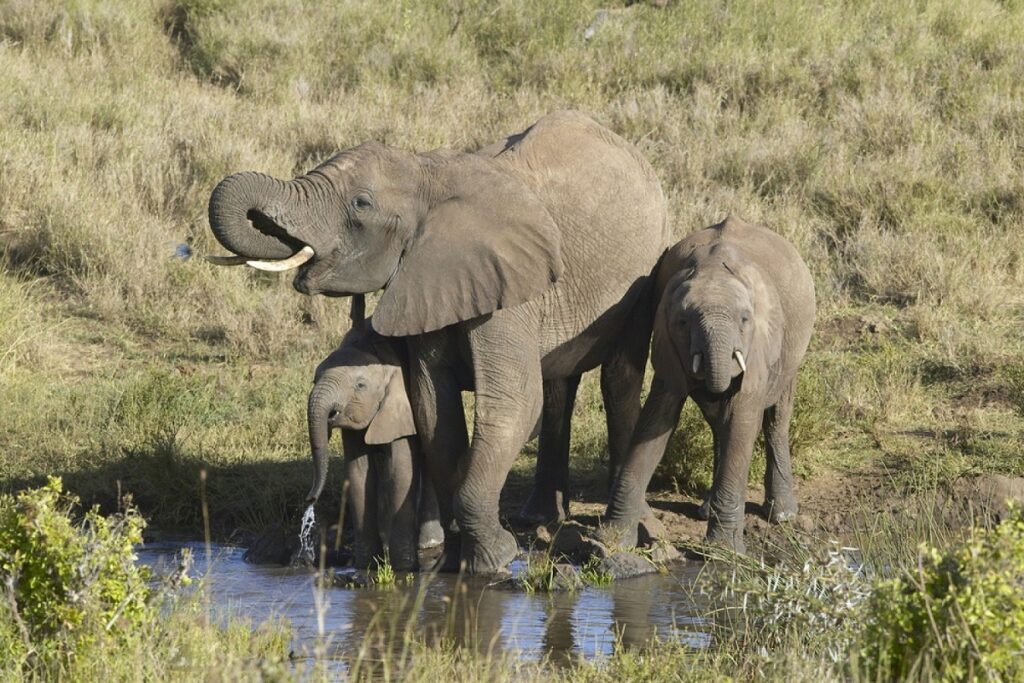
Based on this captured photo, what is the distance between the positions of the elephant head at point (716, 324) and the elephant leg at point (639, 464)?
18 centimetres

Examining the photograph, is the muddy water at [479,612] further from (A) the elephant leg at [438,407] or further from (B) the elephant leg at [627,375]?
(B) the elephant leg at [627,375]

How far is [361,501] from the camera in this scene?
26.5 feet

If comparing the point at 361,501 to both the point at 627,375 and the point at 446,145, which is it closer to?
the point at 627,375

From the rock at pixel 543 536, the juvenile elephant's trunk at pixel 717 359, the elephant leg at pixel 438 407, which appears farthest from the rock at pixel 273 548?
the juvenile elephant's trunk at pixel 717 359

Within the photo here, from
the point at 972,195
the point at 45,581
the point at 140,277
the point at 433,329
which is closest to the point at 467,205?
the point at 433,329

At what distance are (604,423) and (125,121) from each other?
22.5 ft

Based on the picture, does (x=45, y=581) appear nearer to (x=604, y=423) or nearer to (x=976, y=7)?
(x=604, y=423)

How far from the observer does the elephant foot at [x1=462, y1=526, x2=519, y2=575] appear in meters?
7.89

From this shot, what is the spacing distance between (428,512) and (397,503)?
1.26ft

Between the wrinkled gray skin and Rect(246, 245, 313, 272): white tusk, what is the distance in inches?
69.2

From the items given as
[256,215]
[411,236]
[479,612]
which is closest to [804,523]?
[479,612]

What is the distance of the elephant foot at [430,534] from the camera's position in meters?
8.30

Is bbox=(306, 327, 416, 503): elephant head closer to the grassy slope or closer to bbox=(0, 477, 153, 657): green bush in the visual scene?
the grassy slope

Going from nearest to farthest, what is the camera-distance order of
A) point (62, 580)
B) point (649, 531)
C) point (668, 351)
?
point (62, 580), point (668, 351), point (649, 531)
